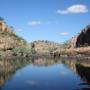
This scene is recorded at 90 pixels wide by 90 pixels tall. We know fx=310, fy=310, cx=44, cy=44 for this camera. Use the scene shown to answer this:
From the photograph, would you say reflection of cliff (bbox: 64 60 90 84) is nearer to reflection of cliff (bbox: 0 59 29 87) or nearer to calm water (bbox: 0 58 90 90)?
calm water (bbox: 0 58 90 90)

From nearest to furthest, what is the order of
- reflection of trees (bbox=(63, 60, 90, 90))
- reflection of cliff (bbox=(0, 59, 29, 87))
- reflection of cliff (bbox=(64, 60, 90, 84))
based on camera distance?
reflection of trees (bbox=(63, 60, 90, 90)) < reflection of cliff (bbox=(0, 59, 29, 87)) < reflection of cliff (bbox=(64, 60, 90, 84))

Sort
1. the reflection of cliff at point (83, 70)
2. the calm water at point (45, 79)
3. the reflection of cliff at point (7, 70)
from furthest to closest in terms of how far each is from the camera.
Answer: the reflection of cliff at point (83, 70) < the reflection of cliff at point (7, 70) < the calm water at point (45, 79)

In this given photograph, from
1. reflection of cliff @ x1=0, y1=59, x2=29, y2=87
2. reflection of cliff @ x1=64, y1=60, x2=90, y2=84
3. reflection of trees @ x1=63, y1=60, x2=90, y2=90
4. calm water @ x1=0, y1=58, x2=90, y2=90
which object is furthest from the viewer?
reflection of cliff @ x1=64, y1=60, x2=90, y2=84

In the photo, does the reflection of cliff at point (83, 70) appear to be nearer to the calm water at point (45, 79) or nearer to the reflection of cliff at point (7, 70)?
the calm water at point (45, 79)

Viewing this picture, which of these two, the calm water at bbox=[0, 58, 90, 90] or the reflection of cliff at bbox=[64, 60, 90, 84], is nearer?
the calm water at bbox=[0, 58, 90, 90]

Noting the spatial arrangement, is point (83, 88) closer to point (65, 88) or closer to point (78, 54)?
point (65, 88)

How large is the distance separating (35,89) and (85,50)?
136 meters

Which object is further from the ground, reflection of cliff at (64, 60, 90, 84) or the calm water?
reflection of cliff at (64, 60, 90, 84)

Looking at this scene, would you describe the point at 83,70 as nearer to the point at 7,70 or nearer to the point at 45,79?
the point at 45,79

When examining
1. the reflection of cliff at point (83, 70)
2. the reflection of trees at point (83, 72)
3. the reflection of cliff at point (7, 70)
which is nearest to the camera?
the reflection of trees at point (83, 72)

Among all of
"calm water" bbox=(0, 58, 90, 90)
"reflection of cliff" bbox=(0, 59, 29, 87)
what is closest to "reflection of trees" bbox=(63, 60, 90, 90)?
"calm water" bbox=(0, 58, 90, 90)

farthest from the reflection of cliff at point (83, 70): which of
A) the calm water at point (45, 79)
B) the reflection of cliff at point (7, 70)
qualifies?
the reflection of cliff at point (7, 70)

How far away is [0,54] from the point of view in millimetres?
190375

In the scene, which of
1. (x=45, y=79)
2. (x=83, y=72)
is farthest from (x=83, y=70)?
(x=45, y=79)
